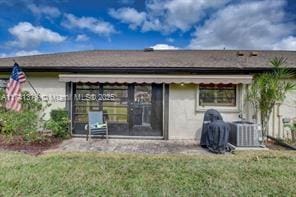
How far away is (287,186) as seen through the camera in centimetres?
725

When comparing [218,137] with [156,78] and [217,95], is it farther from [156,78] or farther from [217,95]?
[156,78]

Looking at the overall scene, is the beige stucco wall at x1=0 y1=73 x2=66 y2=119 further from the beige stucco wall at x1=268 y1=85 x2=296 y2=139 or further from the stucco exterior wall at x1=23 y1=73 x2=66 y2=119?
the beige stucco wall at x1=268 y1=85 x2=296 y2=139

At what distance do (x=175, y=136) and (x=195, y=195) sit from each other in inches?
321

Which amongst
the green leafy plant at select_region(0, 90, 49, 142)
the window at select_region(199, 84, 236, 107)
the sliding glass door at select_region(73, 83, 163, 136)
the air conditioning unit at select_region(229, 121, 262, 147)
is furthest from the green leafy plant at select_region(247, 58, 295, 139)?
the green leafy plant at select_region(0, 90, 49, 142)

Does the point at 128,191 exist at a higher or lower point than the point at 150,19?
lower

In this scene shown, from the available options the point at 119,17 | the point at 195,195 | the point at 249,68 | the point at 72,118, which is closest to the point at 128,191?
the point at 195,195

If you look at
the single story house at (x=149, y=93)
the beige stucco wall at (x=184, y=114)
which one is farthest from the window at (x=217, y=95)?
the beige stucco wall at (x=184, y=114)

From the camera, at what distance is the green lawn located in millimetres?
6934

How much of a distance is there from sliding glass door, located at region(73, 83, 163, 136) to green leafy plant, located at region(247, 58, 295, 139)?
17.6 ft

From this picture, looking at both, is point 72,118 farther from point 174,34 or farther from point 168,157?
point 174,34

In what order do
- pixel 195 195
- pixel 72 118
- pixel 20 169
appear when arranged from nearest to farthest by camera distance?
1. pixel 195 195
2. pixel 20 169
3. pixel 72 118

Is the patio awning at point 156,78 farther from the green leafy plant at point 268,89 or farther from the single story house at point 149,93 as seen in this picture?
the green leafy plant at point 268,89

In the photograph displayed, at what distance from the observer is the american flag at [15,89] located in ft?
44.9

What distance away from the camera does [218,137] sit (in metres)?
11.6
